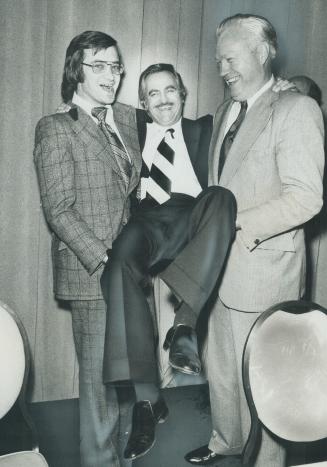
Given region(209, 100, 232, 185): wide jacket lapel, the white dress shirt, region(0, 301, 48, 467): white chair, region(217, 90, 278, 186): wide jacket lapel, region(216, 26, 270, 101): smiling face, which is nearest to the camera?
region(0, 301, 48, 467): white chair

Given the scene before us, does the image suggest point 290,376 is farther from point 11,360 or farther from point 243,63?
point 243,63

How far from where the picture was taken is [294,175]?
2076 mm

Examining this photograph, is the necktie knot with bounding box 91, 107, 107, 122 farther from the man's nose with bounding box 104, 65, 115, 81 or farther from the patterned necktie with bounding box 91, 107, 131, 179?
the man's nose with bounding box 104, 65, 115, 81

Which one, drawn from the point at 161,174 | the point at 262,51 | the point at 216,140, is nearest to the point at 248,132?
the point at 216,140

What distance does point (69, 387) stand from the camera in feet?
10.5

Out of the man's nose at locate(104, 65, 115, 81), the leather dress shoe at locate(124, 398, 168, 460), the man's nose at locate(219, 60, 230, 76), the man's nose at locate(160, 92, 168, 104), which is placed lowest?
the leather dress shoe at locate(124, 398, 168, 460)

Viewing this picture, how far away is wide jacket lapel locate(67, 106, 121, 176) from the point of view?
2354mm

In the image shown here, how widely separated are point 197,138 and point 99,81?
535mm

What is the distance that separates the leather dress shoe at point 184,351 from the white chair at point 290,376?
215mm

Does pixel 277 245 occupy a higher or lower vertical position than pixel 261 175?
lower

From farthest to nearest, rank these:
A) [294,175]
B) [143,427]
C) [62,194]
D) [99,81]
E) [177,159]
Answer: [177,159]
[99,81]
[62,194]
[294,175]
[143,427]

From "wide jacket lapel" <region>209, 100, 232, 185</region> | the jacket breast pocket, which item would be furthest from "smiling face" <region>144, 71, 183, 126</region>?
the jacket breast pocket

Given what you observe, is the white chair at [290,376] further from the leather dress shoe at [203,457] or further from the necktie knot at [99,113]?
the necktie knot at [99,113]

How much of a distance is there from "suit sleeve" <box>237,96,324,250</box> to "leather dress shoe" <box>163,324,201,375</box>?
438mm
